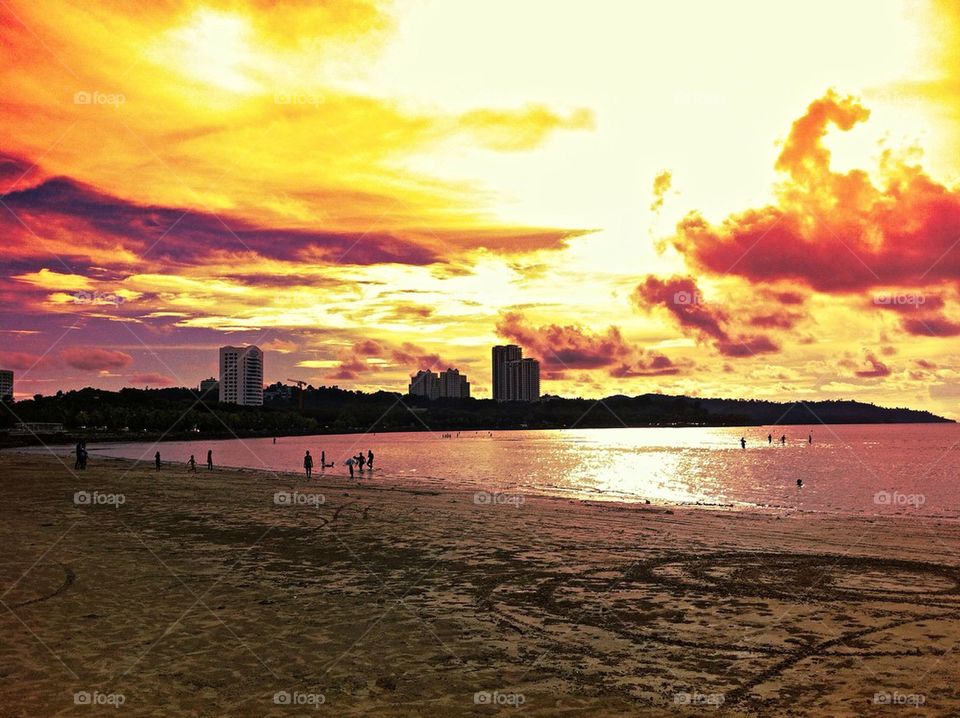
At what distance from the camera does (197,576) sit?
1853 cm

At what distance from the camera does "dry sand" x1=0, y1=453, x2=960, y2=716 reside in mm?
10883

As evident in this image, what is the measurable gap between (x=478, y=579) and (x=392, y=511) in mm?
17122

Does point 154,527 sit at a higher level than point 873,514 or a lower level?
higher

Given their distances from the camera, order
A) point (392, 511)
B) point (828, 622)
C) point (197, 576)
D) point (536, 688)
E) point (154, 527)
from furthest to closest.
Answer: point (392, 511) → point (154, 527) → point (197, 576) → point (828, 622) → point (536, 688)

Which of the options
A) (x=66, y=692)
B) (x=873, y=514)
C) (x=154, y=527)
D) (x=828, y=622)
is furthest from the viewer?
(x=873, y=514)

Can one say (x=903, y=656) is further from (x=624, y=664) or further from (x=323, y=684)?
(x=323, y=684)

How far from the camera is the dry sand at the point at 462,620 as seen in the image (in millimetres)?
10883

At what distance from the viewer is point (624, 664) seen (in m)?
12.5

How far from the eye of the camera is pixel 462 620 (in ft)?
49.4

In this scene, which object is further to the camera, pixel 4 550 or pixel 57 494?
pixel 57 494

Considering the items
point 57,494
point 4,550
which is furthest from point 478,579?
point 57,494

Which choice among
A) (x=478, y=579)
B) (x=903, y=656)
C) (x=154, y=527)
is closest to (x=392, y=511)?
(x=154, y=527)

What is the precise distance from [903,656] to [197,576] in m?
16.5

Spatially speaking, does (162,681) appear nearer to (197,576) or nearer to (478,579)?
(197,576)
